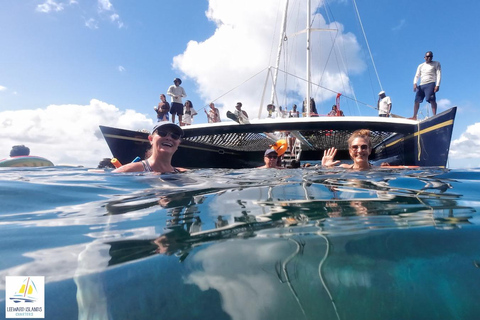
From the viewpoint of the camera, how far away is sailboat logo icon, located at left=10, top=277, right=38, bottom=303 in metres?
0.69

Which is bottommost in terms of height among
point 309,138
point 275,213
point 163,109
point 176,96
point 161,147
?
point 275,213

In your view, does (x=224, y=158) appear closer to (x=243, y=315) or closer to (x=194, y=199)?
(x=194, y=199)

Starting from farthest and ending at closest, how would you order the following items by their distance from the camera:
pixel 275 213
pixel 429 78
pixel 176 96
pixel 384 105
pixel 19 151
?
pixel 384 105, pixel 176 96, pixel 19 151, pixel 429 78, pixel 275 213

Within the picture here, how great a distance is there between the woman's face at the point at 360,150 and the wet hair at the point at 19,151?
776cm

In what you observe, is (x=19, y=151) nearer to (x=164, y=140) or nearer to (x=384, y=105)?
(x=164, y=140)

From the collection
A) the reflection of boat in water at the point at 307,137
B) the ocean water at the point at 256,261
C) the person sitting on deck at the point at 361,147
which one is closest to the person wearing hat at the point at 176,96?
the reflection of boat in water at the point at 307,137

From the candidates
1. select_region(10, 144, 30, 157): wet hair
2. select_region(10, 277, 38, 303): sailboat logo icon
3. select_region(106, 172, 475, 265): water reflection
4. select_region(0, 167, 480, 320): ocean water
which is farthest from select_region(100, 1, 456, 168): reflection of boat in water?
select_region(10, 277, 38, 303): sailboat logo icon

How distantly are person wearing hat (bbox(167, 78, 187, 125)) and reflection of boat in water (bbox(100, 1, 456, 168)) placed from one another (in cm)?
91

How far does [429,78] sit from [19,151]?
10.3 metres

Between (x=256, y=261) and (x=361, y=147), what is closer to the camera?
(x=256, y=261)

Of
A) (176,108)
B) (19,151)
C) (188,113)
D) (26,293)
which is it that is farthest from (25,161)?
(26,293)

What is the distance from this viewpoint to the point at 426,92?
19.6 ft

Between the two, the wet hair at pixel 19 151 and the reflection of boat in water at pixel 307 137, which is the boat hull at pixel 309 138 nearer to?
the reflection of boat in water at pixel 307 137

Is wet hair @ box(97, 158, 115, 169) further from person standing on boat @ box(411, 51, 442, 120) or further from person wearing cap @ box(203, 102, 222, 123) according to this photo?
person standing on boat @ box(411, 51, 442, 120)
